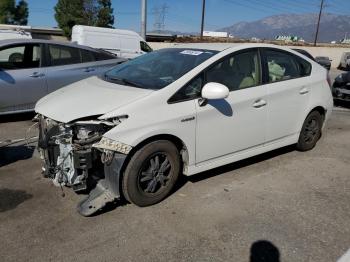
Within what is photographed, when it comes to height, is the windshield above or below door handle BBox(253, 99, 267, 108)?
above

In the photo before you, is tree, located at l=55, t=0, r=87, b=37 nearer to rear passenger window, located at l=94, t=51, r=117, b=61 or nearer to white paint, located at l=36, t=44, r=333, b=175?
rear passenger window, located at l=94, t=51, r=117, b=61

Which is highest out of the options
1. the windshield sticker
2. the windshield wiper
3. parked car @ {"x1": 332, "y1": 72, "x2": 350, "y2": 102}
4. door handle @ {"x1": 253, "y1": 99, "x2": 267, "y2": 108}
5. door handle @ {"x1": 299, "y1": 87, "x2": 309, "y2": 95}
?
the windshield sticker

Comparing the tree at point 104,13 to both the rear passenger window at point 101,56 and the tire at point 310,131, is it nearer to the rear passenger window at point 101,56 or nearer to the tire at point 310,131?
the rear passenger window at point 101,56

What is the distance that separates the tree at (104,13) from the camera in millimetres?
55219

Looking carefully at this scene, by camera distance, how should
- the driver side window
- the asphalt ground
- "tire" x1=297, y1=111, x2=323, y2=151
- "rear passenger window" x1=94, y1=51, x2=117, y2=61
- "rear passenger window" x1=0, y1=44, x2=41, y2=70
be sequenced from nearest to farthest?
1. the asphalt ground
2. the driver side window
3. "tire" x1=297, y1=111, x2=323, y2=151
4. "rear passenger window" x1=0, y1=44, x2=41, y2=70
5. "rear passenger window" x1=94, y1=51, x2=117, y2=61

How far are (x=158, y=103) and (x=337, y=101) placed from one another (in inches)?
342

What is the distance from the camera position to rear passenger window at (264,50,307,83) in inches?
197

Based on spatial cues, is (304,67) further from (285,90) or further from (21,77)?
(21,77)

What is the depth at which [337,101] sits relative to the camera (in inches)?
438

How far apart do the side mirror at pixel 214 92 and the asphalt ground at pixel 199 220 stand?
43.6 inches

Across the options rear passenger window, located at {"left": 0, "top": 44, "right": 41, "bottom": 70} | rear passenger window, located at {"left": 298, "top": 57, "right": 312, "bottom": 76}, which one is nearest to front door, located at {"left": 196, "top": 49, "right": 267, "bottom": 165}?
rear passenger window, located at {"left": 298, "top": 57, "right": 312, "bottom": 76}

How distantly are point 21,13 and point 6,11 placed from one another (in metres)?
3.69

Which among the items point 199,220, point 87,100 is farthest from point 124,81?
point 199,220

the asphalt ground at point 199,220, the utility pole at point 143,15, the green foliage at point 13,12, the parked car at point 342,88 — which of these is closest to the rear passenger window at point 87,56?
the asphalt ground at point 199,220
